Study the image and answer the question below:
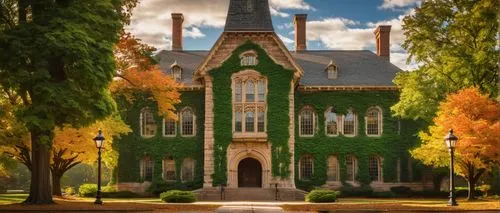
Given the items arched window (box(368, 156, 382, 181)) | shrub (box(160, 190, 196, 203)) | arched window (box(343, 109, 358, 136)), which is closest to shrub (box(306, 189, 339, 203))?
shrub (box(160, 190, 196, 203))

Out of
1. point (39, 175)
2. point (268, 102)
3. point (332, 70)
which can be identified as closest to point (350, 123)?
point (332, 70)

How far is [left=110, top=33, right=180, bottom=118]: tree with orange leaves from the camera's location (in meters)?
33.2

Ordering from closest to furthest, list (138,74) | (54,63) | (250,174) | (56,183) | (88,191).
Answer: (54,63) < (138,74) < (56,183) < (88,191) < (250,174)

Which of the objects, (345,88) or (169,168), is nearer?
(345,88)

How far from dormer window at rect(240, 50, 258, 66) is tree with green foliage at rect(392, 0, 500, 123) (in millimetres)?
9854

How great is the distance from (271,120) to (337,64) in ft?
29.8

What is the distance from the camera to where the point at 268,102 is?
4238 centimetres

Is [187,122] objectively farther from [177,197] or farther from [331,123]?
[177,197]

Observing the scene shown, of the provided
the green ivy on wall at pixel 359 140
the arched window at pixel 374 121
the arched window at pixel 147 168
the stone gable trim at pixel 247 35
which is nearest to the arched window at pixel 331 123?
the green ivy on wall at pixel 359 140

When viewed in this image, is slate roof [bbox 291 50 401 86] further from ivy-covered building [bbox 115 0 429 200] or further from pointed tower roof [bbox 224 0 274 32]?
pointed tower roof [bbox 224 0 274 32]

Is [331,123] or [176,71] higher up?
[176,71]

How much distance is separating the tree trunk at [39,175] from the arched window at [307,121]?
71.7 ft

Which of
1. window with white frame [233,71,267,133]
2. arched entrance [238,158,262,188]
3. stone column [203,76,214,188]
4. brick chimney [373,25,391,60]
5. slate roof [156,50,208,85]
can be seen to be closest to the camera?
stone column [203,76,214,188]

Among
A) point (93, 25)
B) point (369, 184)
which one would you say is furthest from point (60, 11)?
A: point (369, 184)
